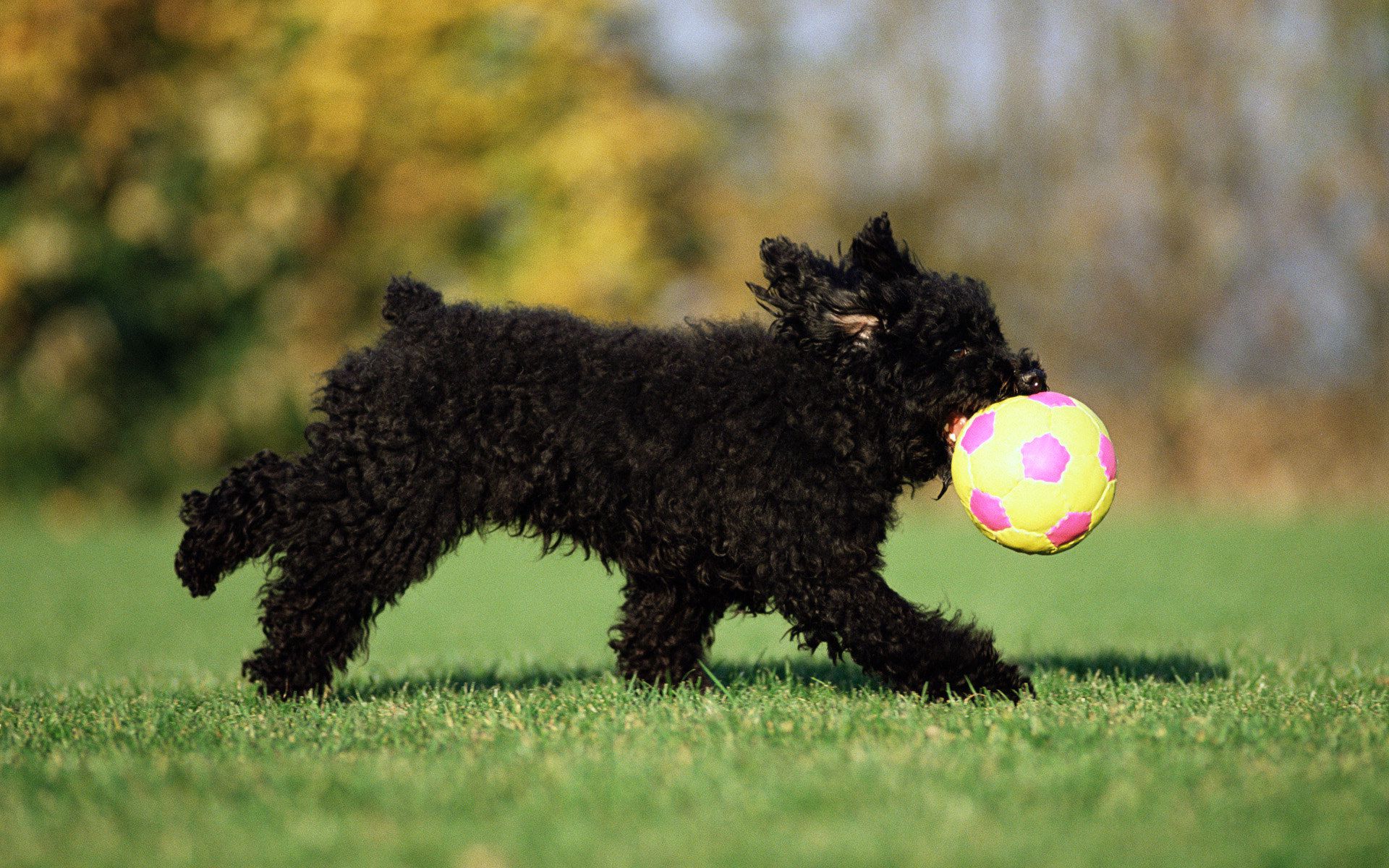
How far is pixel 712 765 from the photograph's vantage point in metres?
3.67

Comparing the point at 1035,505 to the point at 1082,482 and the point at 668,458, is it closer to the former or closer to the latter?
the point at 1082,482

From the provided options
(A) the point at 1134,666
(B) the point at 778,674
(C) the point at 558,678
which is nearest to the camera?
(B) the point at 778,674

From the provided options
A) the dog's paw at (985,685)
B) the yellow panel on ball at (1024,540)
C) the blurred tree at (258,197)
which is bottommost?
the dog's paw at (985,685)

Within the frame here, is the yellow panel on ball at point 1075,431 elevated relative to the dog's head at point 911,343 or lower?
lower

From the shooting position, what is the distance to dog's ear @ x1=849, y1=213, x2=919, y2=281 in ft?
17.2

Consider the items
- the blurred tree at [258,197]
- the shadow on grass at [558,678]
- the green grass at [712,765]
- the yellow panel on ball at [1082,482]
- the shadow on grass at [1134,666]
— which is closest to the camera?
the green grass at [712,765]

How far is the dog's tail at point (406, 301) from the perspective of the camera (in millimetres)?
5320

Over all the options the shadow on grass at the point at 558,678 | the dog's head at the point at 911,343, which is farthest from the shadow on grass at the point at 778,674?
the dog's head at the point at 911,343

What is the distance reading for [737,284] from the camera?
1249 inches

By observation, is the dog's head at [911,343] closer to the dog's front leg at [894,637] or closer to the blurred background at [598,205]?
the dog's front leg at [894,637]

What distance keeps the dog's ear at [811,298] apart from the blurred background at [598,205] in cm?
2079

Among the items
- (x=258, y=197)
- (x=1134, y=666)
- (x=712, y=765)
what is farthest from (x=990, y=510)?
(x=258, y=197)

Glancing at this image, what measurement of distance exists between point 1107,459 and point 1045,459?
386mm

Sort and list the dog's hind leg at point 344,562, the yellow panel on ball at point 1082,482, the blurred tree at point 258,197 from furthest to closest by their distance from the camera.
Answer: the blurred tree at point 258,197 < the dog's hind leg at point 344,562 < the yellow panel on ball at point 1082,482
